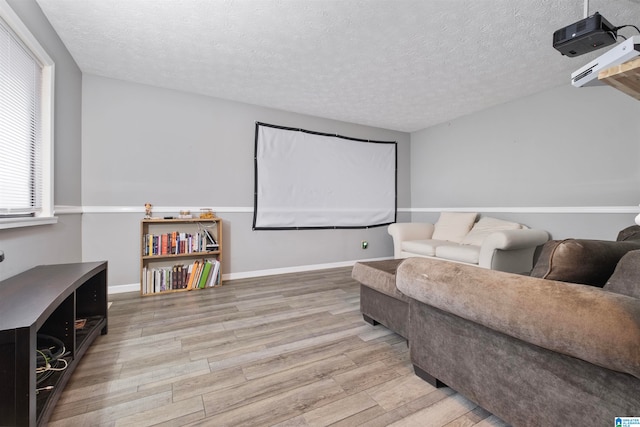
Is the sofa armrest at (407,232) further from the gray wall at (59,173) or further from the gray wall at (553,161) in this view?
the gray wall at (59,173)

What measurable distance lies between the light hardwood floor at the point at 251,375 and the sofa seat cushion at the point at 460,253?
144 cm

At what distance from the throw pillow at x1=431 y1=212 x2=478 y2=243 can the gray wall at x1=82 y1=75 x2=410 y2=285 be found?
1.86 metres

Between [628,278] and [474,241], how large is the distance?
2.57 meters

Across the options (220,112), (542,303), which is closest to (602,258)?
(542,303)

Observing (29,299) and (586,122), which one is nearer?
(29,299)

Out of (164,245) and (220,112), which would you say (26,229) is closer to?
(164,245)

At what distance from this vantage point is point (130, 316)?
2178mm

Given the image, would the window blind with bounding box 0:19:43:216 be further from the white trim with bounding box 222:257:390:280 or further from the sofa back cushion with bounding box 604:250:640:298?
the sofa back cushion with bounding box 604:250:640:298

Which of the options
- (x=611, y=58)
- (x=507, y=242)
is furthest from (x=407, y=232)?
(x=611, y=58)

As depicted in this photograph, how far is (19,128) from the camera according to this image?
5.45ft

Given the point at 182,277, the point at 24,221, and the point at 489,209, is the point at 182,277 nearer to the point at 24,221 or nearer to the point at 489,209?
the point at 24,221

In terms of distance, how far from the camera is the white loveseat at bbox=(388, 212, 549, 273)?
2654mm

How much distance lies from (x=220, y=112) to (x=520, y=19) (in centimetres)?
302

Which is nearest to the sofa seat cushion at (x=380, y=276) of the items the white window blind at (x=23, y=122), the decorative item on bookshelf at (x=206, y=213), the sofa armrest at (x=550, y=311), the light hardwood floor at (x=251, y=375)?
the light hardwood floor at (x=251, y=375)
